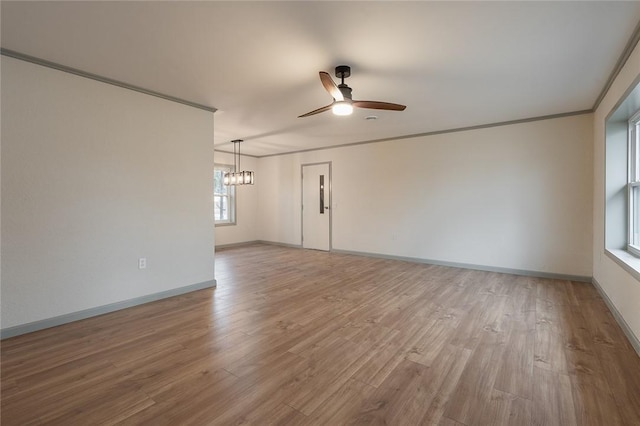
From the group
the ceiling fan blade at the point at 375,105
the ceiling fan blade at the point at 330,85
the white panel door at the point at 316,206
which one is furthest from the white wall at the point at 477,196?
the ceiling fan blade at the point at 330,85

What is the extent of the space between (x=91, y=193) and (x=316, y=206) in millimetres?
4927

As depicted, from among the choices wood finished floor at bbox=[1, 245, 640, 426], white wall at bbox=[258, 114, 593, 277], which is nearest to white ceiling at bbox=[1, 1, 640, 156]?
white wall at bbox=[258, 114, 593, 277]

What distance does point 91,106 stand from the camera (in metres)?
3.11

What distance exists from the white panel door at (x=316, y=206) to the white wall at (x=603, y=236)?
188 inches

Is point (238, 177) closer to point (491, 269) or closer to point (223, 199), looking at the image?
point (223, 199)

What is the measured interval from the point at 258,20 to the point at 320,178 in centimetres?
522

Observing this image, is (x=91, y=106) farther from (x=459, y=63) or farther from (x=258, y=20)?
(x=459, y=63)

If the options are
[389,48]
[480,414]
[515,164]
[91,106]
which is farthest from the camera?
[515,164]

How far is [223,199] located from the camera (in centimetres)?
771

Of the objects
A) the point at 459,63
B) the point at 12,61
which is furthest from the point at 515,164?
the point at 12,61

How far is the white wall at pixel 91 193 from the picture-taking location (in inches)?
106

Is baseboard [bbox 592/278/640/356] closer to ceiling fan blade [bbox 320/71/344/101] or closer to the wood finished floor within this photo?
the wood finished floor

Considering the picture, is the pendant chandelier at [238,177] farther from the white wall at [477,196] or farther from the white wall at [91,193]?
the white wall at [91,193]

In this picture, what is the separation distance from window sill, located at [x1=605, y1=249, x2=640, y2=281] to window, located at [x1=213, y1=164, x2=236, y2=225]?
7.20m
